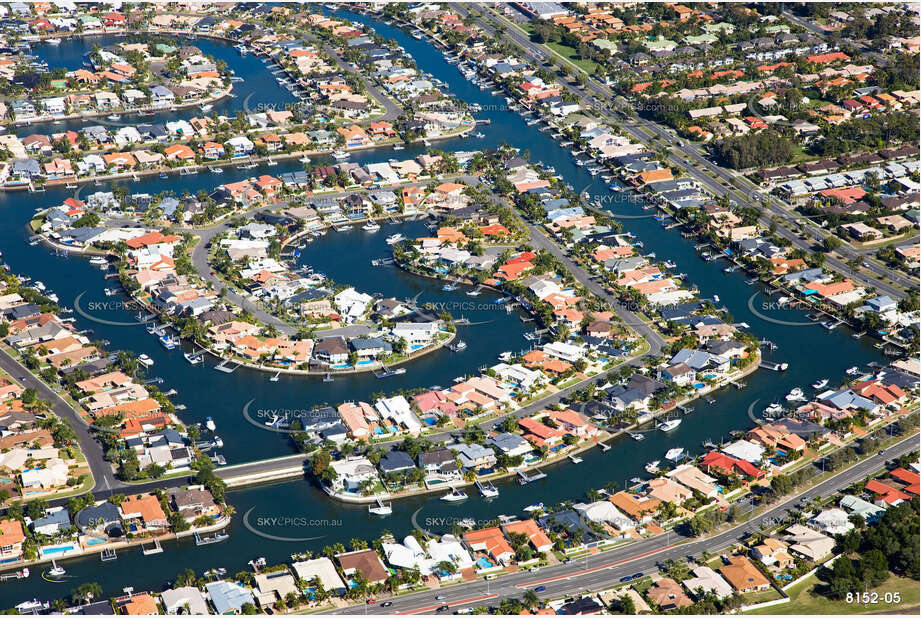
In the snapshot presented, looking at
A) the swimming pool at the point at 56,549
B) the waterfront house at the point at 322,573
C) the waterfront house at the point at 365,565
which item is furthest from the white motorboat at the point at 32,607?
the waterfront house at the point at 365,565

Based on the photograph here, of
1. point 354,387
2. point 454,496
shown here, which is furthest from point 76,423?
point 454,496

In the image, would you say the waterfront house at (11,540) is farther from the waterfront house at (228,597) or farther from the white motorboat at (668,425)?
the white motorboat at (668,425)

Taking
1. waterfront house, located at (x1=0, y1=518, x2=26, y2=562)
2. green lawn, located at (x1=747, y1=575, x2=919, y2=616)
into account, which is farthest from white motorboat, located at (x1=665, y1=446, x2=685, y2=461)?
waterfront house, located at (x1=0, y1=518, x2=26, y2=562)

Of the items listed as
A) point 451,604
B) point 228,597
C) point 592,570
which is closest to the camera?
point 228,597

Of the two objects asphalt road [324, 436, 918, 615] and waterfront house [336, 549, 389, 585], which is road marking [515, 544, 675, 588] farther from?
waterfront house [336, 549, 389, 585]

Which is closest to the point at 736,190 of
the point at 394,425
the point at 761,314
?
the point at 761,314

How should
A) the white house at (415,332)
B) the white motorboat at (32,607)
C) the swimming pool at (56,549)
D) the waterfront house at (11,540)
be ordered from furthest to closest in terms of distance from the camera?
the white house at (415,332)
the swimming pool at (56,549)
the waterfront house at (11,540)
the white motorboat at (32,607)

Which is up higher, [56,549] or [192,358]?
[56,549]

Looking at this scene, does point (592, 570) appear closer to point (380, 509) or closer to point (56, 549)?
point (380, 509)
